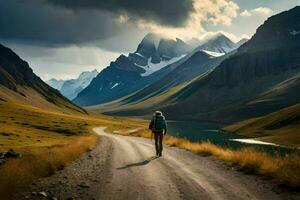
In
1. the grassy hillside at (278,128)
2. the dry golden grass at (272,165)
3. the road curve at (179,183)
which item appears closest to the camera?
the road curve at (179,183)

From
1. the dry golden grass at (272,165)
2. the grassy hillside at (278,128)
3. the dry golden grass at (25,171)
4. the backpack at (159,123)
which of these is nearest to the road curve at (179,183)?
the dry golden grass at (272,165)

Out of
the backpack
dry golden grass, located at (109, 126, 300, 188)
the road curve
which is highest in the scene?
the backpack

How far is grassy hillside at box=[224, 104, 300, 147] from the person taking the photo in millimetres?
139250

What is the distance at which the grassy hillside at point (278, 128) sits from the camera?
139 meters

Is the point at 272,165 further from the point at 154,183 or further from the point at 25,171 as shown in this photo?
the point at 25,171

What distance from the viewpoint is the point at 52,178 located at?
19.0m

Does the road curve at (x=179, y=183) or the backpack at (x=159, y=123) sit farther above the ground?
the backpack at (x=159, y=123)

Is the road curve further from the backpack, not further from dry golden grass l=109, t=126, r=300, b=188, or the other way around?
the backpack

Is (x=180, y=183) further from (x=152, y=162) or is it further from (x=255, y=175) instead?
(x=152, y=162)

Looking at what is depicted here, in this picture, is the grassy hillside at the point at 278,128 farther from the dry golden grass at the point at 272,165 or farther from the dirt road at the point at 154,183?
the dirt road at the point at 154,183

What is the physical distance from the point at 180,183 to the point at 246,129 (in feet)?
579

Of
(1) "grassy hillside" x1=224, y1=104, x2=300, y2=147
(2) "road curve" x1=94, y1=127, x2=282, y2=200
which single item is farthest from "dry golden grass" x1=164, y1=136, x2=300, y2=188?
(1) "grassy hillside" x1=224, y1=104, x2=300, y2=147

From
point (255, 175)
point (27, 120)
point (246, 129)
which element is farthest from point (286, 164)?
point (246, 129)

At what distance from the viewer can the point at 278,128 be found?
6560 inches
